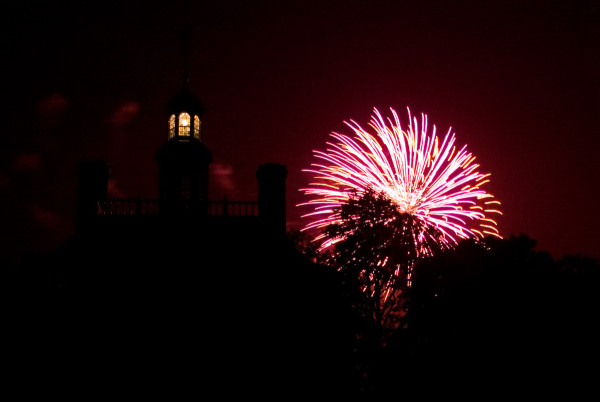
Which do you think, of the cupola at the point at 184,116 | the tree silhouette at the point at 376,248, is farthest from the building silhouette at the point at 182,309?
the cupola at the point at 184,116

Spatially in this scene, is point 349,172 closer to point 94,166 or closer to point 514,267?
point 514,267

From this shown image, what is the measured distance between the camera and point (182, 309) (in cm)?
2888

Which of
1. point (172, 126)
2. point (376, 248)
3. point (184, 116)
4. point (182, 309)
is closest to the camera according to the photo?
point (182, 309)

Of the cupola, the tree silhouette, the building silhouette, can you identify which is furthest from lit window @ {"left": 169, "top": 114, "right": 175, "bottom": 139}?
the tree silhouette

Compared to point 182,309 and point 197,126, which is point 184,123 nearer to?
point 197,126

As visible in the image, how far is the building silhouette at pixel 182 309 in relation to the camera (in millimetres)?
27188

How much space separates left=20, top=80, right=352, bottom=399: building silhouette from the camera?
2719 centimetres

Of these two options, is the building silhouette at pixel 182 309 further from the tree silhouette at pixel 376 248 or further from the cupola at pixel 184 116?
the cupola at pixel 184 116

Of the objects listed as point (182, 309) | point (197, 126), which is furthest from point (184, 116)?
point (182, 309)

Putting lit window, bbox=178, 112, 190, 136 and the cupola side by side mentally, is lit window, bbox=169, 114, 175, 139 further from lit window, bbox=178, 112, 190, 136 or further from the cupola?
lit window, bbox=178, 112, 190, 136

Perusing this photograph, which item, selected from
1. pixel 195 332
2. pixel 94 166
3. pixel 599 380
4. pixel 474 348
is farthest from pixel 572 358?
pixel 94 166

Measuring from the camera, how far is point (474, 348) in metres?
25.0

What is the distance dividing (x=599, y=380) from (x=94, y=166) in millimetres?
23913

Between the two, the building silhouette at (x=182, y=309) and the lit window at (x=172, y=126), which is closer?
the building silhouette at (x=182, y=309)
